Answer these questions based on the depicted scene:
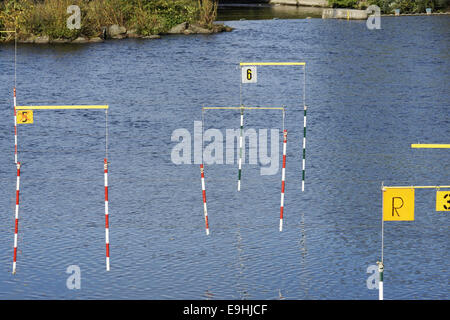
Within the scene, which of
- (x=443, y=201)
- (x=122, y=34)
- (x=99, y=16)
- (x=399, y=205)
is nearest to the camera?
(x=399, y=205)

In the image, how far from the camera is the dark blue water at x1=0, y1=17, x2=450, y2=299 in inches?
698

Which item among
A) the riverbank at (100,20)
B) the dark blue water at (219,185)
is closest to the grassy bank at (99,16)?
the riverbank at (100,20)

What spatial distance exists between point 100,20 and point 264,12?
2630 cm

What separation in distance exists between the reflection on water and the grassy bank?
11458 mm

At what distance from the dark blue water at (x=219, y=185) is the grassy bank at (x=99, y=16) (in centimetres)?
903

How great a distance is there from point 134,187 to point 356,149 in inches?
302

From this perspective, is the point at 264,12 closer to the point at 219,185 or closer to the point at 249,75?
the point at 249,75

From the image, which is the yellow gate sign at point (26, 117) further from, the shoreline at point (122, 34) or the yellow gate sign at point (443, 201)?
the shoreline at point (122, 34)

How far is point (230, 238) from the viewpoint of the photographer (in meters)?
20.2

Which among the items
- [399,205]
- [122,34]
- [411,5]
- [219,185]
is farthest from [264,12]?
[399,205]

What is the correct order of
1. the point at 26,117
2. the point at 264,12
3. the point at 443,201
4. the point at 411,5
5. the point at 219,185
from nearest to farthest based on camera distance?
the point at 443,201, the point at 26,117, the point at 219,185, the point at 411,5, the point at 264,12

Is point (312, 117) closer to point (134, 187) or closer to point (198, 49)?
point (134, 187)

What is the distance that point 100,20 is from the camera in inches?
2435

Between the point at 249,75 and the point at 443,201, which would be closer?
the point at 443,201
